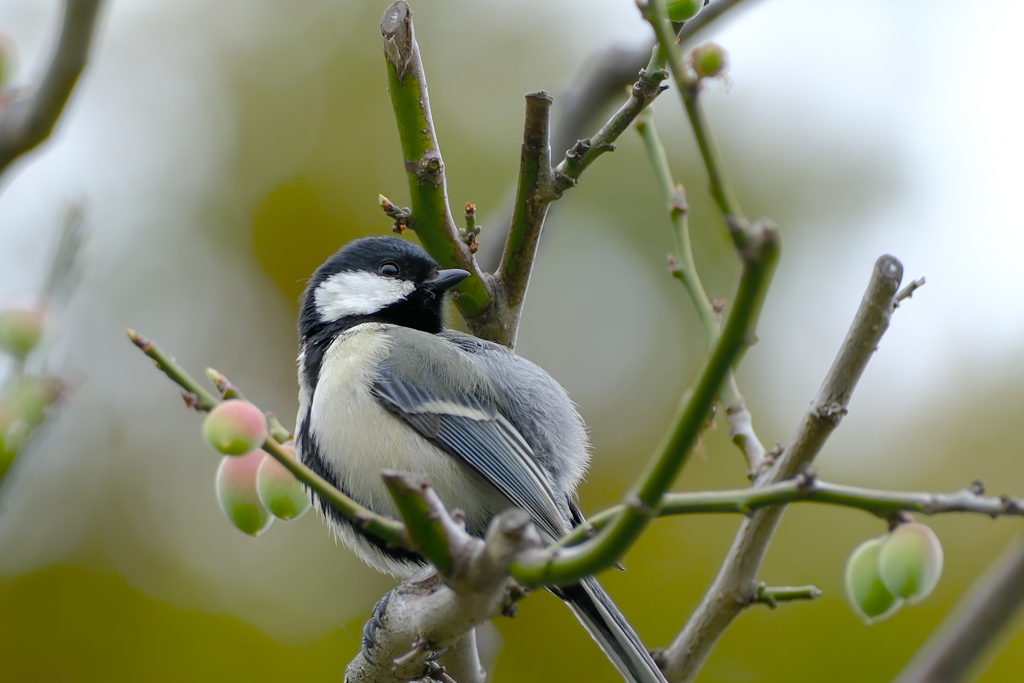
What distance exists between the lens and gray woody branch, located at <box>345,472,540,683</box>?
95cm

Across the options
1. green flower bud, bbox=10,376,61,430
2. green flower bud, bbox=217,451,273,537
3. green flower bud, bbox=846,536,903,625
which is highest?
green flower bud, bbox=10,376,61,430

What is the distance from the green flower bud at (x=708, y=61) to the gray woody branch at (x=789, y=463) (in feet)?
1.70

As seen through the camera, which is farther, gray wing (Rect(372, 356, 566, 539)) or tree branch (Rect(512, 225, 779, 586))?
gray wing (Rect(372, 356, 566, 539))

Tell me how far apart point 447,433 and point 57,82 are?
41.2 inches

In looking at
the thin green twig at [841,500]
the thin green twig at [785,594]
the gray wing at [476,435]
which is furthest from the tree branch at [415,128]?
the thin green twig at [841,500]

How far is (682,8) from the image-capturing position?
1485mm

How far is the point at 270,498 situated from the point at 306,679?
6.19 ft

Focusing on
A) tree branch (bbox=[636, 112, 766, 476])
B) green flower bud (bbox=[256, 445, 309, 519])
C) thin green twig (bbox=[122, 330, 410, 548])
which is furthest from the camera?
tree branch (bbox=[636, 112, 766, 476])

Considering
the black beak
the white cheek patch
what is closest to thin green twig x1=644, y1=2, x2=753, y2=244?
the black beak

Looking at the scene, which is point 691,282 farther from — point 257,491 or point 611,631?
point 257,491

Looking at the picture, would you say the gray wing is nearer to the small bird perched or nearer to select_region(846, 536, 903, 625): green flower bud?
the small bird perched

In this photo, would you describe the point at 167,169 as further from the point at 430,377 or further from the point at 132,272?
the point at 430,377

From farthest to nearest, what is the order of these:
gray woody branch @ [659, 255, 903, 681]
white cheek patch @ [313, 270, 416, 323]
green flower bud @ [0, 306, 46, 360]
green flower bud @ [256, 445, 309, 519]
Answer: white cheek patch @ [313, 270, 416, 323]
gray woody branch @ [659, 255, 903, 681]
green flower bud @ [256, 445, 309, 519]
green flower bud @ [0, 306, 46, 360]

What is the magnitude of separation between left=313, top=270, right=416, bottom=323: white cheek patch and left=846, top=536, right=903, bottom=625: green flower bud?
4.95 ft
